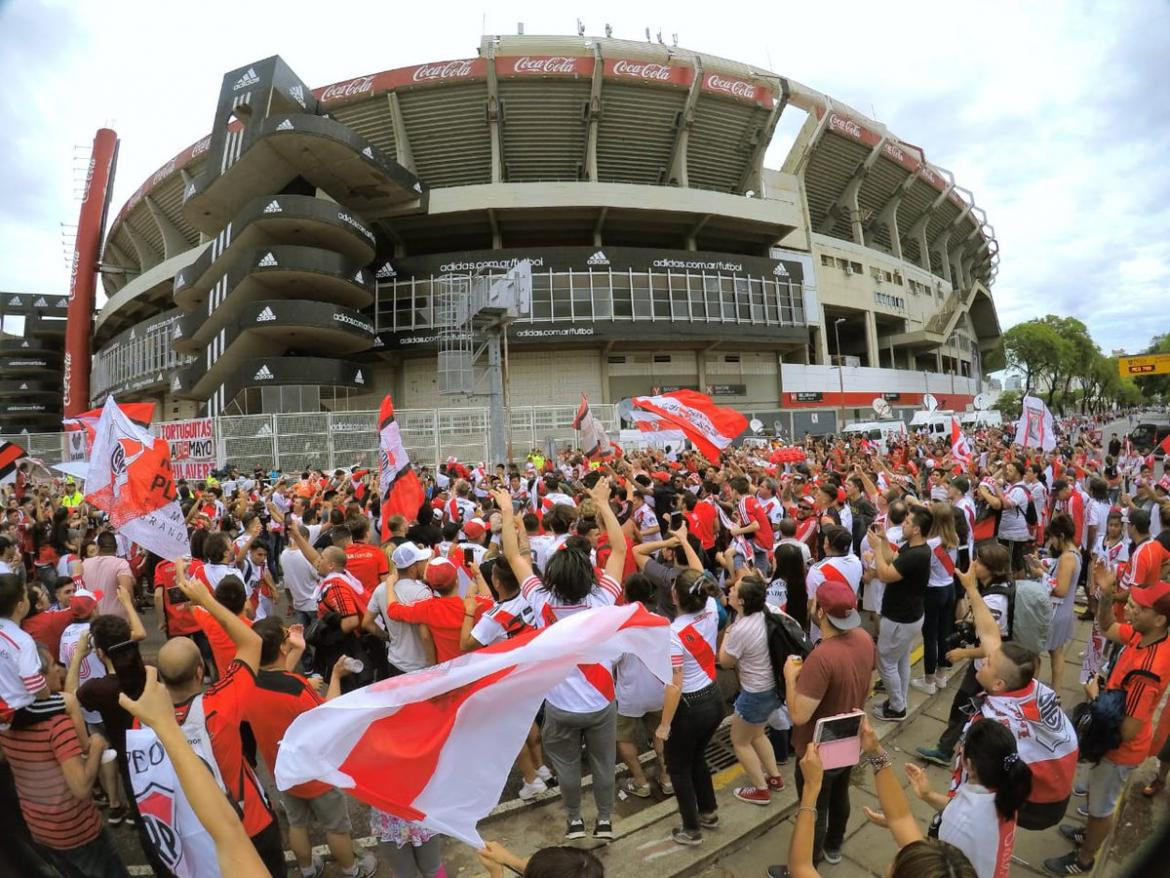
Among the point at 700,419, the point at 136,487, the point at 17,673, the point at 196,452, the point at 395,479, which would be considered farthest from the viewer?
the point at 196,452

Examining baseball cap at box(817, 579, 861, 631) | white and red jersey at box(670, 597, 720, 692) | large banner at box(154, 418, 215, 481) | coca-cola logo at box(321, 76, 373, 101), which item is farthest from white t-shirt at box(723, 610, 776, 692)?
coca-cola logo at box(321, 76, 373, 101)

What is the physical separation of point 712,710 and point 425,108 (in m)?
37.4

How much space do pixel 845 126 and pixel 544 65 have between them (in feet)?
74.3

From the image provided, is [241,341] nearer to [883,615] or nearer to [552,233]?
[552,233]

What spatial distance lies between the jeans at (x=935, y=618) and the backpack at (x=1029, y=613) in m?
1.21

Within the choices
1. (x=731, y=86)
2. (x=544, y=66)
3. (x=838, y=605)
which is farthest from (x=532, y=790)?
(x=731, y=86)

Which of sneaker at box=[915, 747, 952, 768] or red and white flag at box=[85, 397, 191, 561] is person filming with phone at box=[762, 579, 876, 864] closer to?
sneaker at box=[915, 747, 952, 768]

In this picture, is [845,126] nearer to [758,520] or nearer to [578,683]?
[758,520]

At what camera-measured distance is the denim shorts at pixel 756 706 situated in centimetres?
394

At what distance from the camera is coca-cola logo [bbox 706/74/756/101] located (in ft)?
115

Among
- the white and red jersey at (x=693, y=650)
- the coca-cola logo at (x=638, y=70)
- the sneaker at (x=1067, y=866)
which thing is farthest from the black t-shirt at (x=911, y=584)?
the coca-cola logo at (x=638, y=70)

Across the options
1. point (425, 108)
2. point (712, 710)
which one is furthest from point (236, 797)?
point (425, 108)

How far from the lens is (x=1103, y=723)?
10.6ft

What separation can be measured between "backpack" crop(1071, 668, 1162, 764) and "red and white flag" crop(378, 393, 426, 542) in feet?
22.7
